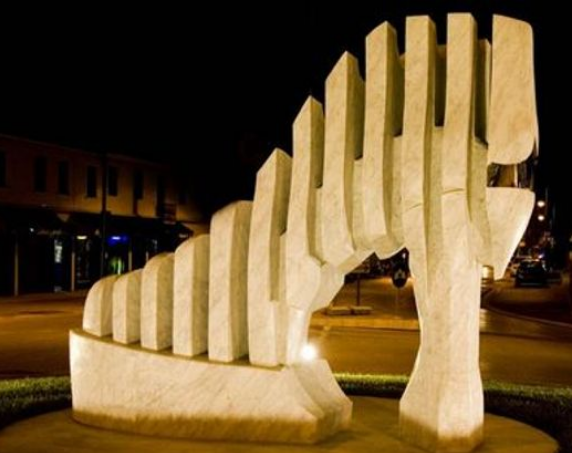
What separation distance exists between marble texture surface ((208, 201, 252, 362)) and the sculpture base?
0.24m

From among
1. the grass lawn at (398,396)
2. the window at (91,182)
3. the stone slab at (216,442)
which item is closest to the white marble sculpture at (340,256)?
the stone slab at (216,442)

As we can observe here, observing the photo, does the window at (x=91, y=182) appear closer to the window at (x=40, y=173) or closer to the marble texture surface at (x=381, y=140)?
the window at (x=40, y=173)

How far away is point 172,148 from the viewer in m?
48.6

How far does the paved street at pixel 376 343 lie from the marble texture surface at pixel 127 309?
5.73m

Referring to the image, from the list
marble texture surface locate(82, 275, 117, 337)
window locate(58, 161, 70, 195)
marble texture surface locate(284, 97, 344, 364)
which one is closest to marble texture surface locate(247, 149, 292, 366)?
marble texture surface locate(284, 97, 344, 364)

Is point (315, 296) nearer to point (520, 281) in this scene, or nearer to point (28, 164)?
point (28, 164)

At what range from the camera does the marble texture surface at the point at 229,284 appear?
8.92 metres

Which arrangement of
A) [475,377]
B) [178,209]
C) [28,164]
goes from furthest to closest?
1. [178,209]
2. [28,164]
3. [475,377]

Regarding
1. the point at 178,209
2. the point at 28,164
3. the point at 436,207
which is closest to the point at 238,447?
the point at 436,207

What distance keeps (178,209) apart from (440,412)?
133 feet

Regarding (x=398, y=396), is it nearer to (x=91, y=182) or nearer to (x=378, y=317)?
(x=378, y=317)

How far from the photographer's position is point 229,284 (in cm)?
895

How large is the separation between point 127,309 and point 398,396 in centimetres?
407

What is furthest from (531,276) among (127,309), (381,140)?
(381,140)
